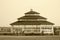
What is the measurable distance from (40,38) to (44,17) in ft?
7.60

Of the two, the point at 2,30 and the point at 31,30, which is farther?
the point at 2,30

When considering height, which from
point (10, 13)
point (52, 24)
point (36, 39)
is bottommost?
point (36, 39)

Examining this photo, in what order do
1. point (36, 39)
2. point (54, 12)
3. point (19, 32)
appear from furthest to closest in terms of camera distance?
point (54, 12) < point (19, 32) < point (36, 39)

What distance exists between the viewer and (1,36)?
14539mm

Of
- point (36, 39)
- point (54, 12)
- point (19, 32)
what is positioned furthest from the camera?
point (54, 12)

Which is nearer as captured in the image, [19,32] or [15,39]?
[15,39]

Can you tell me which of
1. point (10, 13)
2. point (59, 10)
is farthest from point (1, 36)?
point (59, 10)

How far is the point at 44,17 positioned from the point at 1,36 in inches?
159

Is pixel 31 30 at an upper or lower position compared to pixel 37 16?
lower

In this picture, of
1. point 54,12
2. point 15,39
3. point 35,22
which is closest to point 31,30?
point 35,22

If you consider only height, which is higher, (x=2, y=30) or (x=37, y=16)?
(x=37, y=16)

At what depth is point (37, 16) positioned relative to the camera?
15.1m

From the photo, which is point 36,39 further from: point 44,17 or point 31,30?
point 44,17

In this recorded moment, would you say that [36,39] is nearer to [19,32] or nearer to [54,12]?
[19,32]
